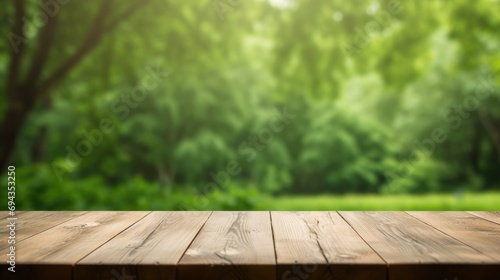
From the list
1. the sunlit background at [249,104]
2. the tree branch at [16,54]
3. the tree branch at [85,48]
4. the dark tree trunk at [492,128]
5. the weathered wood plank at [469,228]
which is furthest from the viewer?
the dark tree trunk at [492,128]

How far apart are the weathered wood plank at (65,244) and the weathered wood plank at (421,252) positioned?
0.91 m

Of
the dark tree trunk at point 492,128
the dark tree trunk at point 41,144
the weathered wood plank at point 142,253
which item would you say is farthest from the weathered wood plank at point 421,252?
the dark tree trunk at point 492,128

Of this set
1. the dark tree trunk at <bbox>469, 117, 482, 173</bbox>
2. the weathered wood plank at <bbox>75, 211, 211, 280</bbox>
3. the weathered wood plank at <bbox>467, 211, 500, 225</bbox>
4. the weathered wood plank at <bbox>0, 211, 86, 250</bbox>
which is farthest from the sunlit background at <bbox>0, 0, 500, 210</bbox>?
the weathered wood plank at <bbox>75, 211, 211, 280</bbox>

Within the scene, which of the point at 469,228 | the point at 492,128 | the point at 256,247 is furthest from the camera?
the point at 492,128

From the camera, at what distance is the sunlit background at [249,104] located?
775cm

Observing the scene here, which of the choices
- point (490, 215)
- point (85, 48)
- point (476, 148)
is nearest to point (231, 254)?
point (490, 215)

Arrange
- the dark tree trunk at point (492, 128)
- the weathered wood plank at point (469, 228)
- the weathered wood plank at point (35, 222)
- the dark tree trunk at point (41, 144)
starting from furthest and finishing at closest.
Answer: the dark tree trunk at point (492, 128)
the dark tree trunk at point (41, 144)
the weathered wood plank at point (35, 222)
the weathered wood plank at point (469, 228)

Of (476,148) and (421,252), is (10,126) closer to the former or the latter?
(421,252)

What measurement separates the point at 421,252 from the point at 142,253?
0.85 meters

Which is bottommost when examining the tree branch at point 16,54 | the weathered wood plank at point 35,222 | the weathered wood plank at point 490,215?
the weathered wood plank at point 490,215

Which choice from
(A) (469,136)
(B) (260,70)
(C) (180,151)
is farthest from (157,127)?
(A) (469,136)

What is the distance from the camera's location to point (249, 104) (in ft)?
75.4

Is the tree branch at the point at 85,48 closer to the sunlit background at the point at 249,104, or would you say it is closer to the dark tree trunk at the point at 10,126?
the sunlit background at the point at 249,104
